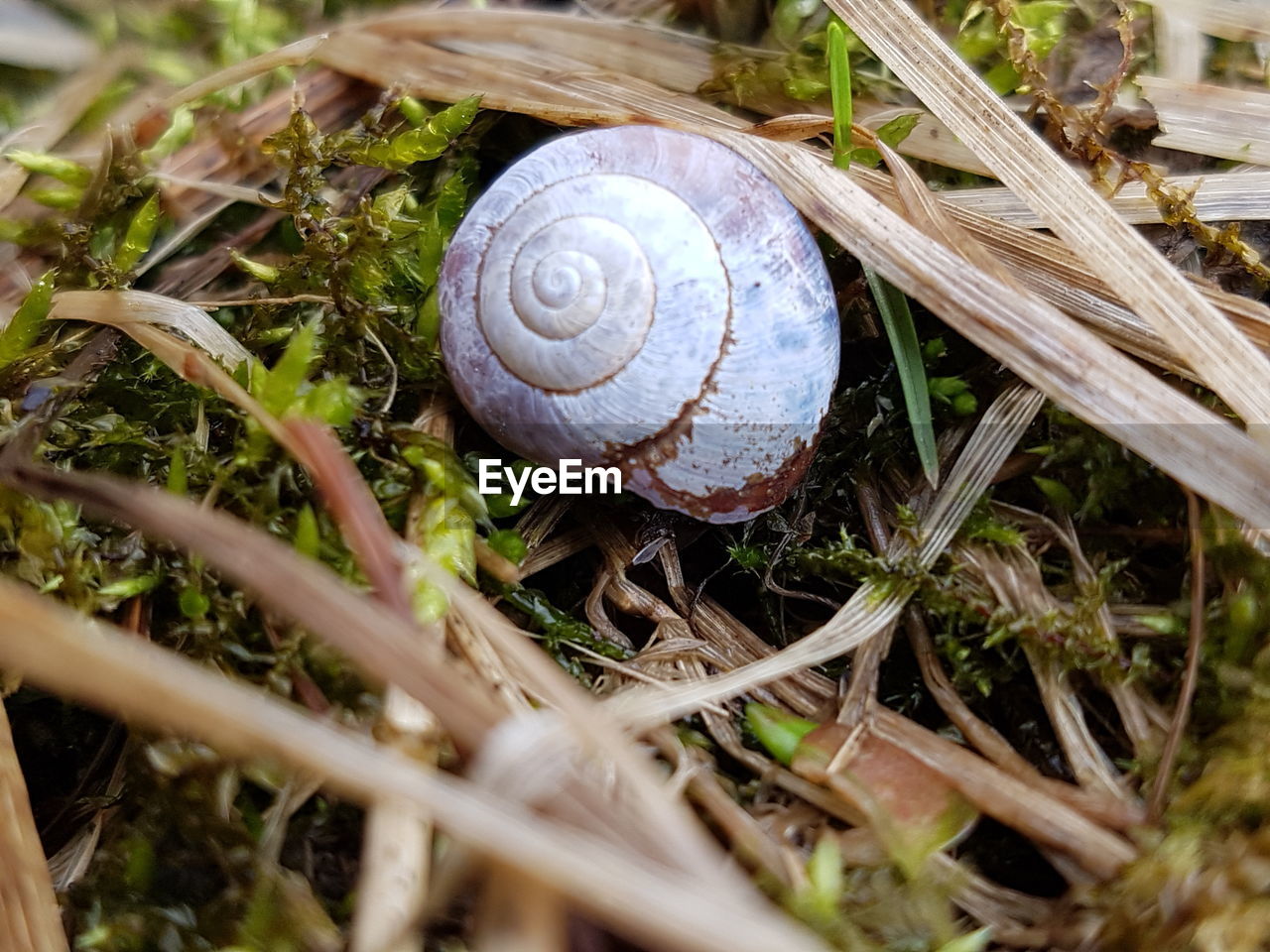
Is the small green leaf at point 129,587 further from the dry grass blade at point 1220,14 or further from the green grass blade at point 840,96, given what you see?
the dry grass blade at point 1220,14

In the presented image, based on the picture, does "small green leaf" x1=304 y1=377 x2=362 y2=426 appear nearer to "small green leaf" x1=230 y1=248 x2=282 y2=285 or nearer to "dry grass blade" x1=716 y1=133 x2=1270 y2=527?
"small green leaf" x1=230 y1=248 x2=282 y2=285

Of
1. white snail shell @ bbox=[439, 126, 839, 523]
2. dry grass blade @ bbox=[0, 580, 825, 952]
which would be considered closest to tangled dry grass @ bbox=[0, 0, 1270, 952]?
dry grass blade @ bbox=[0, 580, 825, 952]

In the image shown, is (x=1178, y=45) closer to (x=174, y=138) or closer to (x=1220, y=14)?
(x=1220, y=14)

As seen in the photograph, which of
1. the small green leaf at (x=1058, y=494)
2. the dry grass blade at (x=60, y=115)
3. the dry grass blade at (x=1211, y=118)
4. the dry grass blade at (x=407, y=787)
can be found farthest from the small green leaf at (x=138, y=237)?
the dry grass blade at (x=1211, y=118)

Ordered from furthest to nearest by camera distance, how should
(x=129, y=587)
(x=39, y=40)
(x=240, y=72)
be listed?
(x=39, y=40) < (x=240, y=72) < (x=129, y=587)

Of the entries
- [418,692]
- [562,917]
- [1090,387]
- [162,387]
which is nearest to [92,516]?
[162,387]

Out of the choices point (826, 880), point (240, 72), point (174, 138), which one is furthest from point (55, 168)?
point (826, 880)

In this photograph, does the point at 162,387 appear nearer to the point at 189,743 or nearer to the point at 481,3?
the point at 189,743
